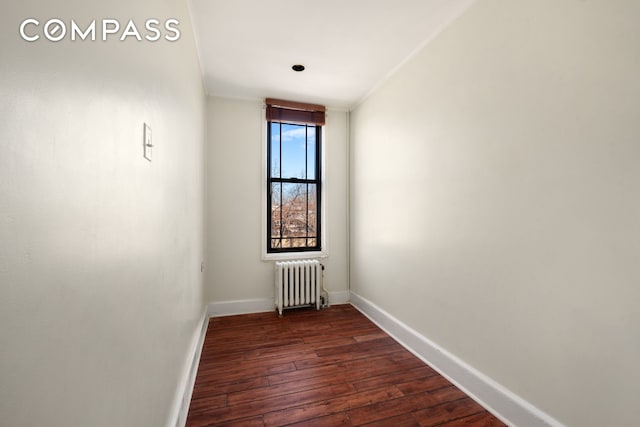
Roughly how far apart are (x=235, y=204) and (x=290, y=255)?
3.06 ft

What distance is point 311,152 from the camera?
3.77 m

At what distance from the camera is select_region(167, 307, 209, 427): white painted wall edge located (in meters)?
1.48

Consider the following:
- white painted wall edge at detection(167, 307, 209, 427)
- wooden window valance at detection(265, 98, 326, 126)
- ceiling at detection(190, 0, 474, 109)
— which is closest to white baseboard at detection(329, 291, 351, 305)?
Answer: white painted wall edge at detection(167, 307, 209, 427)

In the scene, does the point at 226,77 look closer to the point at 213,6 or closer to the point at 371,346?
the point at 213,6

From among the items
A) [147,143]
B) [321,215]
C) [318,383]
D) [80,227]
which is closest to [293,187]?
[321,215]

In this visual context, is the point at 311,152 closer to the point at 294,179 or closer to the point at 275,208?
the point at 294,179

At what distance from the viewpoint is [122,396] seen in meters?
0.81

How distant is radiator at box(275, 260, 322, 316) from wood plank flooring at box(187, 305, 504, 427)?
1.38ft

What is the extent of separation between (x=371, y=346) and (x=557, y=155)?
2028mm

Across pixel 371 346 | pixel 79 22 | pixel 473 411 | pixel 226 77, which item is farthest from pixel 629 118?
pixel 226 77

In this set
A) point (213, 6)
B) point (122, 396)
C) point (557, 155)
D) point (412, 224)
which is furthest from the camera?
point (412, 224)

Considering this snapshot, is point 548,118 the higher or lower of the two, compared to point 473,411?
higher

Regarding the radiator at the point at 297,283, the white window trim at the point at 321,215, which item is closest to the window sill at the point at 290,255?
the white window trim at the point at 321,215

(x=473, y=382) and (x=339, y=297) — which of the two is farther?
(x=339, y=297)
